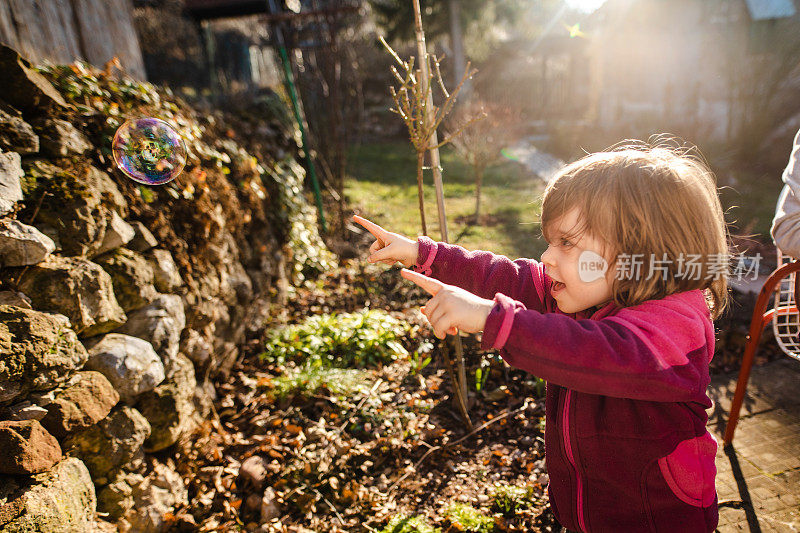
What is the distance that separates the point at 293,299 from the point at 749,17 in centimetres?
1359

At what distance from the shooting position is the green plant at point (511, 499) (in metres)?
2.25

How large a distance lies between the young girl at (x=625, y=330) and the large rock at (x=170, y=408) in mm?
1927

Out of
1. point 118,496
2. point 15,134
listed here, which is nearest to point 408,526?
point 118,496

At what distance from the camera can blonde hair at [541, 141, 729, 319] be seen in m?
1.22

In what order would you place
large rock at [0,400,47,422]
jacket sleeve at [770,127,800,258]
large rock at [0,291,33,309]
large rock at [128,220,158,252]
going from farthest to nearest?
large rock at [128,220,158,252] < jacket sleeve at [770,127,800,258] < large rock at [0,291,33,309] < large rock at [0,400,47,422]

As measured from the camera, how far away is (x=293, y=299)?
4672mm

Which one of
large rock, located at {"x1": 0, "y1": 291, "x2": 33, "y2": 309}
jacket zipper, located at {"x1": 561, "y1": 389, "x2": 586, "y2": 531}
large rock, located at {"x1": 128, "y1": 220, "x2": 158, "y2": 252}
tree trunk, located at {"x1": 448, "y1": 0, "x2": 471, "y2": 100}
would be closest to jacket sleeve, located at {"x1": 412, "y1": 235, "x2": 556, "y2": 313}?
jacket zipper, located at {"x1": 561, "y1": 389, "x2": 586, "y2": 531}

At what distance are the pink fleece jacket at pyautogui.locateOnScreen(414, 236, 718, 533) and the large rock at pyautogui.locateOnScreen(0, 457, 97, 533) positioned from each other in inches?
61.7

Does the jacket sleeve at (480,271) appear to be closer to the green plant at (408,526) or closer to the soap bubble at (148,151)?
the green plant at (408,526)

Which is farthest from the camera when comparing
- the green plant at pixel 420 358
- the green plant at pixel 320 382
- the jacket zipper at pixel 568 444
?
the green plant at pixel 420 358

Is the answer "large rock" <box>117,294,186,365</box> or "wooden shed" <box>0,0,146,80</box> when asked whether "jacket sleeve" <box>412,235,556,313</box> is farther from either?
"wooden shed" <box>0,0,146,80</box>

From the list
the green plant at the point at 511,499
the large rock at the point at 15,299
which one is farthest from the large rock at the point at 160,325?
the green plant at the point at 511,499

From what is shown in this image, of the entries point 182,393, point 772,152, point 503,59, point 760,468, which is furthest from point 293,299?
point 503,59

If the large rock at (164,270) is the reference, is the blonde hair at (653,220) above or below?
above
